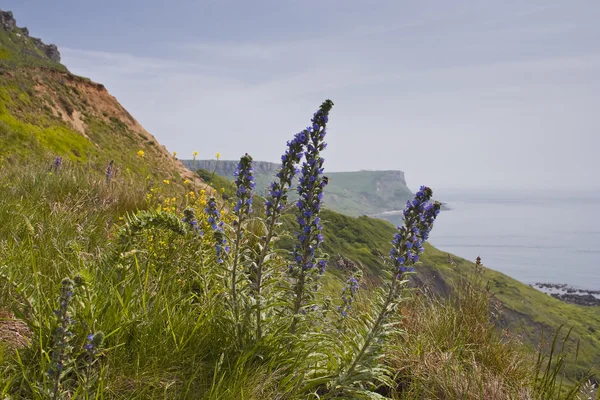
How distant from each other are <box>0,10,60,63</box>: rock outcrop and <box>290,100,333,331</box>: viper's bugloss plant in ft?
621

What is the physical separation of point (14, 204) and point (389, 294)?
5.30 meters


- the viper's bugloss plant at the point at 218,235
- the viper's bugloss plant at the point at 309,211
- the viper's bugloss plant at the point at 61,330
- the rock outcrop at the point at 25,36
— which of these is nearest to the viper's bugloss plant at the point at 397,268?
the viper's bugloss plant at the point at 309,211

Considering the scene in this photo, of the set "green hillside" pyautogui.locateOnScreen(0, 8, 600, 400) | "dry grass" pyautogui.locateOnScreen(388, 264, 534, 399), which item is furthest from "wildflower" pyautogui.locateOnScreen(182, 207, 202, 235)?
"dry grass" pyautogui.locateOnScreen(388, 264, 534, 399)

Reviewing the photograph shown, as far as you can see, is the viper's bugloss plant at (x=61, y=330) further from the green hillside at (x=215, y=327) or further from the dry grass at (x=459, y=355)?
the dry grass at (x=459, y=355)

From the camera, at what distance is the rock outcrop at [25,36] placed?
15181 cm

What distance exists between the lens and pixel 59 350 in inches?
82.3

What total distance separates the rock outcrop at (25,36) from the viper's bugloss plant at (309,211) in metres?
189

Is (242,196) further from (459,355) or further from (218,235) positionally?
(459,355)

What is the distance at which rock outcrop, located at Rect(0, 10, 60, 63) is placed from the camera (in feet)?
498

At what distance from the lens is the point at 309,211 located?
3.40 metres

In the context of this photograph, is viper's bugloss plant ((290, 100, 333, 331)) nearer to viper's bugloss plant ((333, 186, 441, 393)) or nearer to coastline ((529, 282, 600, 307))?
viper's bugloss plant ((333, 186, 441, 393))

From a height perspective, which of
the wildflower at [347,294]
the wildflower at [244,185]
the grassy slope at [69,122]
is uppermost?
the grassy slope at [69,122]

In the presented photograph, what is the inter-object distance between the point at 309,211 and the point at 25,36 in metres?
204

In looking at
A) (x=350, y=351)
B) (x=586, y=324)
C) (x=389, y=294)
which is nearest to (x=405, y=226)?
(x=389, y=294)
